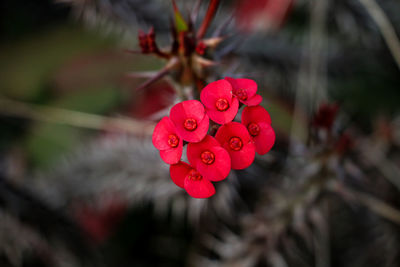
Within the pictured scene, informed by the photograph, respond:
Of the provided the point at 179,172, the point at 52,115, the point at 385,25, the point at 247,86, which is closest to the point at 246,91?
the point at 247,86

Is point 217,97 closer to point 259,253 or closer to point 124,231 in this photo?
point 259,253

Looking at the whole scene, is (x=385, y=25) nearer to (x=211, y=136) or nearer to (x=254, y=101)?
(x=254, y=101)

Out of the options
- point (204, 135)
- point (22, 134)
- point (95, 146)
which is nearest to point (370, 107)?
point (95, 146)

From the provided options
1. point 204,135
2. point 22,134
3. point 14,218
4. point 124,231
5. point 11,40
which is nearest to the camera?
point 204,135

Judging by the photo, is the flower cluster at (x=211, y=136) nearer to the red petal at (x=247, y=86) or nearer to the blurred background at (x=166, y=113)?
the red petal at (x=247, y=86)

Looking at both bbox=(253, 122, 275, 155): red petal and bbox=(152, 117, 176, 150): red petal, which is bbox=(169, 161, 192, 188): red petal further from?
bbox=(253, 122, 275, 155): red petal

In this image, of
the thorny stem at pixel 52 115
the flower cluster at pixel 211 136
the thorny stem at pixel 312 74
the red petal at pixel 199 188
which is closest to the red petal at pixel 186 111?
the flower cluster at pixel 211 136
